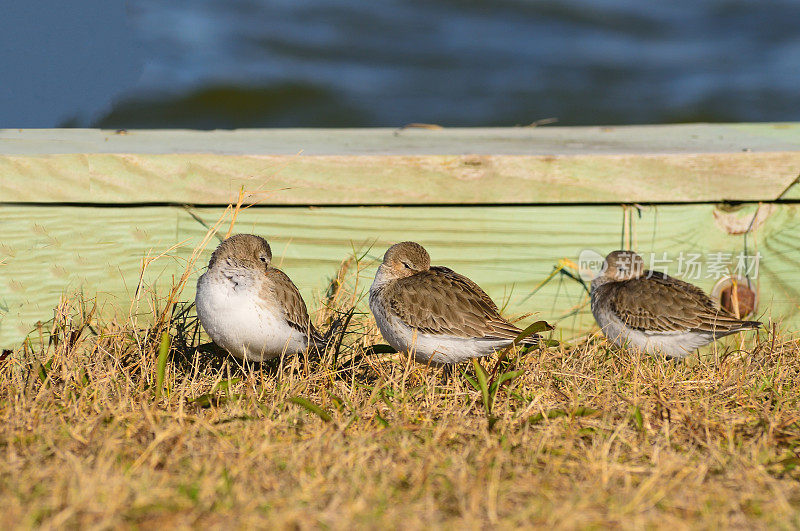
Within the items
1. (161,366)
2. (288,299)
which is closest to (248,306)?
(288,299)

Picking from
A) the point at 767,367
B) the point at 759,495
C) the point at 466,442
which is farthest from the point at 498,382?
the point at 767,367

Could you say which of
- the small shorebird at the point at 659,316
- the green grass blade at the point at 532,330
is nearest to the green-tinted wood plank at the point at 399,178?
the small shorebird at the point at 659,316

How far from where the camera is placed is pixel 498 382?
383 centimetres

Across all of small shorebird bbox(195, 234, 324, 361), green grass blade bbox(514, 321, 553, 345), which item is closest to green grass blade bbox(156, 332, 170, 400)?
small shorebird bbox(195, 234, 324, 361)

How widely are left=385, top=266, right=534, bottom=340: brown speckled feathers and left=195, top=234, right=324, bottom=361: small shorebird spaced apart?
1.69ft

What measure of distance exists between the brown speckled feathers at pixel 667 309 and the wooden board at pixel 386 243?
36 centimetres

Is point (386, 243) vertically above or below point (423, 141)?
below

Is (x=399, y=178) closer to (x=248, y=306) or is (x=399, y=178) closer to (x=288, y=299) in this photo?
(x=288, y=299)

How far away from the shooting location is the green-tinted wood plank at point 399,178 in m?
4.72

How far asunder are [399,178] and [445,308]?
38.2 inches

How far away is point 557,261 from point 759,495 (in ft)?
8.12

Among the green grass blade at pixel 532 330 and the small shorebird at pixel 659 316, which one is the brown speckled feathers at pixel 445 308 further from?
the small shorebird at pixel 659 316

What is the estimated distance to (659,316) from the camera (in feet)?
15.9

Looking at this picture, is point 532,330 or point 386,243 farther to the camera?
point 386,243
